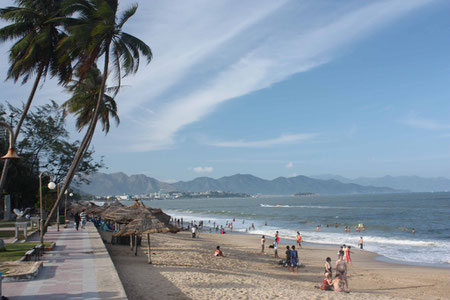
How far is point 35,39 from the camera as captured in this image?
14430 millimetres

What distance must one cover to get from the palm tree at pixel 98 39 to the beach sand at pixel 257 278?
18.0ft

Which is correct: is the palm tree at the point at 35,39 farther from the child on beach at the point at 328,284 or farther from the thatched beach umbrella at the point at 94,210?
the child on beach at the point at 328,284

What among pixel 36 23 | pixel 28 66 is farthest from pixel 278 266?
pixel 36 23

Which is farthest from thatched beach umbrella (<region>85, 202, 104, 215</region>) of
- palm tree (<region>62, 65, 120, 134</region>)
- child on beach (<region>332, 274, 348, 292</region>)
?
child on beach (<region>332, 274, 348, 292</region>)

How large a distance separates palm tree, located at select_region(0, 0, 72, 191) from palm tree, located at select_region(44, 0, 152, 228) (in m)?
0.78

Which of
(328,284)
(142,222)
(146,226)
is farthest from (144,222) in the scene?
(328,284)

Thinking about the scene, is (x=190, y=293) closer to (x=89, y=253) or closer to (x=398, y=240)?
(x=89, y=253)

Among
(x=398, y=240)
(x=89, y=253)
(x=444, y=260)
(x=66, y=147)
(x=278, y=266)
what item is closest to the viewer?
(x=89, y=253)

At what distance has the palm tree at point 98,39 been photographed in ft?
45.5

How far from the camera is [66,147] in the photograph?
3797 centimetres

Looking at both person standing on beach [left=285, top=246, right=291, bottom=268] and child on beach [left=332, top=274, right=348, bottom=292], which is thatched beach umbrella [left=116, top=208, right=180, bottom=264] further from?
person standing on beach [left=285, top=246, right=291, bottom=268]

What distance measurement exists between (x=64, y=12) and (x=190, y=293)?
11.7 meters

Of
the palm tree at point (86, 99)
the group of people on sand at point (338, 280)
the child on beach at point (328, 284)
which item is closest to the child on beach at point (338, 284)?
the group of people on sand at point (338, 280)

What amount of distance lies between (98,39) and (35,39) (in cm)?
242
